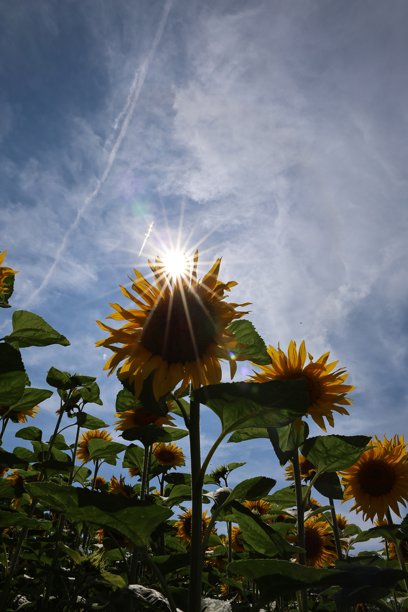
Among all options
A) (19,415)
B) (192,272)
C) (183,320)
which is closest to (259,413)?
(183,320)

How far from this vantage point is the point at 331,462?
2.54 m

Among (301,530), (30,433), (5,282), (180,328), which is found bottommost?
(301,530)

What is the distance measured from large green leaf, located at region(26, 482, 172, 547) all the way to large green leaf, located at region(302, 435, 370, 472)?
124 cm

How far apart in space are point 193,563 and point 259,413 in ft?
1.75

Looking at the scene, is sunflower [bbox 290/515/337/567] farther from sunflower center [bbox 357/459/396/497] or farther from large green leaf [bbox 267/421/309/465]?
large green leaf [bbox 267/421/309/465]

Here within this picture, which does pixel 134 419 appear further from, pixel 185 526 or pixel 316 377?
pixel 185 526

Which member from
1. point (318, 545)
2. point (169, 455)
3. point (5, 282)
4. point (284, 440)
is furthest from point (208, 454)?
point (169, 455)

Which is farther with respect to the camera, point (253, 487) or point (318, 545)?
point (318, 545)

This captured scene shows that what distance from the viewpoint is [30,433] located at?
4.97 m

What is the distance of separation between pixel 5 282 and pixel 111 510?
2636mm

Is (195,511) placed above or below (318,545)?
below

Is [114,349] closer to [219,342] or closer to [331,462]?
[219,342]

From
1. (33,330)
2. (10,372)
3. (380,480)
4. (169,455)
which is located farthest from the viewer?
(169,455)

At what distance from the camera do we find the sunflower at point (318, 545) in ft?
17.9
